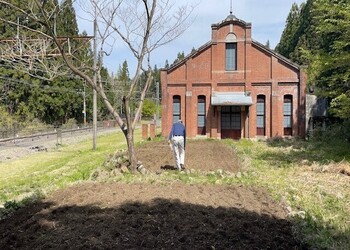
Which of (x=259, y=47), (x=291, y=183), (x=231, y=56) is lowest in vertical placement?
(x=291, y=183)

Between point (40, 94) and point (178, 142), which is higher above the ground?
point (40, 94)

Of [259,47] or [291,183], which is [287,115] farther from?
[291,183]

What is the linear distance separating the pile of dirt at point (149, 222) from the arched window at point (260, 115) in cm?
2042

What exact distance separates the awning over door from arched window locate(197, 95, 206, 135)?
1061mm

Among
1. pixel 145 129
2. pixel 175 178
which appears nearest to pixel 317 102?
pixel 145 129

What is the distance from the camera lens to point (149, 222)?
6.15 meters

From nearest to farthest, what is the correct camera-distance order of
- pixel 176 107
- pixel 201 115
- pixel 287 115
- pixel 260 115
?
pixel 287 115, pixel 260 115, pixel 201 115, pixel 176 107

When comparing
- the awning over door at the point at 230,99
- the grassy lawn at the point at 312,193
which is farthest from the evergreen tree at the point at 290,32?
the grassy lawn at the point at 312,193

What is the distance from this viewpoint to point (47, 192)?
9.32m

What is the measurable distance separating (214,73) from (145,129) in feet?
22.4

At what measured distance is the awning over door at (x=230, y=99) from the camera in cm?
2769

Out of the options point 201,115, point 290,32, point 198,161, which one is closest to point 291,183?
point 198,161

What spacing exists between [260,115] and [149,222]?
78.3ft

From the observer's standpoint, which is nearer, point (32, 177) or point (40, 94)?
point (32, 177)
